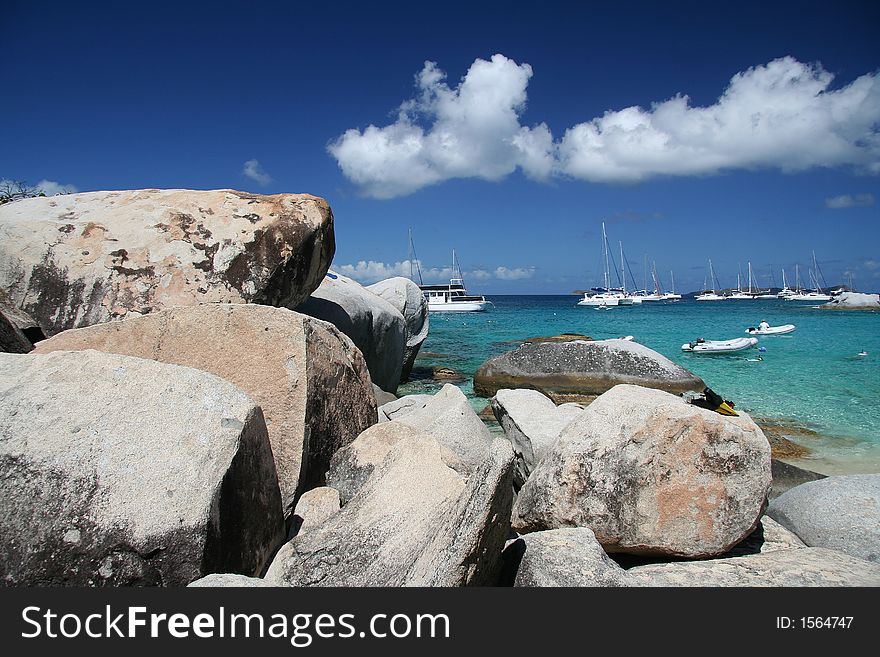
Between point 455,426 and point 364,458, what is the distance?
2.36 m

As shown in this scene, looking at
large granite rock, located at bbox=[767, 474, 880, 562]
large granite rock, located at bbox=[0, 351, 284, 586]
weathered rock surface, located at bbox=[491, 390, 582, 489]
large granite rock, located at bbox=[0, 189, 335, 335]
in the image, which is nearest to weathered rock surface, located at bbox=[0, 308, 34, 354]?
large granite rock, located at bbox=[0, 189, 335, 335]

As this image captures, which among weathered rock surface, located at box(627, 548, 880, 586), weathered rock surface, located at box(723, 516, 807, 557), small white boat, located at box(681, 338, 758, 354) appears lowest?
small white boat, located at box(681, 338, 758, 354)

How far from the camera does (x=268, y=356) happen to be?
4031 mm

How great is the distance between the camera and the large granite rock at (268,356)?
12.8 feet

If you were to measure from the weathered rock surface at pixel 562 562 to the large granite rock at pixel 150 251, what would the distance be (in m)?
4.41

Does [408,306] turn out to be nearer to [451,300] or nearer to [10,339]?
[10,339]

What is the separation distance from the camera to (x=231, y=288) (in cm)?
617

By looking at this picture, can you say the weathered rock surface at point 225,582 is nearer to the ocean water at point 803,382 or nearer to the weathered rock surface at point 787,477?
the weathered rock surface at point 787,477

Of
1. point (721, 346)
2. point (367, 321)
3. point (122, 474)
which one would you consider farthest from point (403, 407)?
point (721, 346)

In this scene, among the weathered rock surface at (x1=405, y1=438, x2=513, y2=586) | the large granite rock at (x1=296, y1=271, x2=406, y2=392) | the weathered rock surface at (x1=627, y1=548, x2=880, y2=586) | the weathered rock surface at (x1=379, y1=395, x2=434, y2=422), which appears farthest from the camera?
the large granite rock at (x1=296, y1=271, x2=406, y2=392)

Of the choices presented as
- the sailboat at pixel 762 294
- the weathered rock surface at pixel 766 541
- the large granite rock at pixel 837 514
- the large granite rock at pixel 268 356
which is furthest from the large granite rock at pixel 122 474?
the sailboat at pixel 762 294

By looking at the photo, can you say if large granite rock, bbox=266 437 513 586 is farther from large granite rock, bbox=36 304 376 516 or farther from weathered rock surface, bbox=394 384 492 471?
weathered rock surface, bbox=394 384 492 471

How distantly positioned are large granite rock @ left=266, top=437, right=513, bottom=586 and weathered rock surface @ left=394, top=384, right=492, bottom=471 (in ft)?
7.76

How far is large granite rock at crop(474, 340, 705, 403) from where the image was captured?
617 inches
